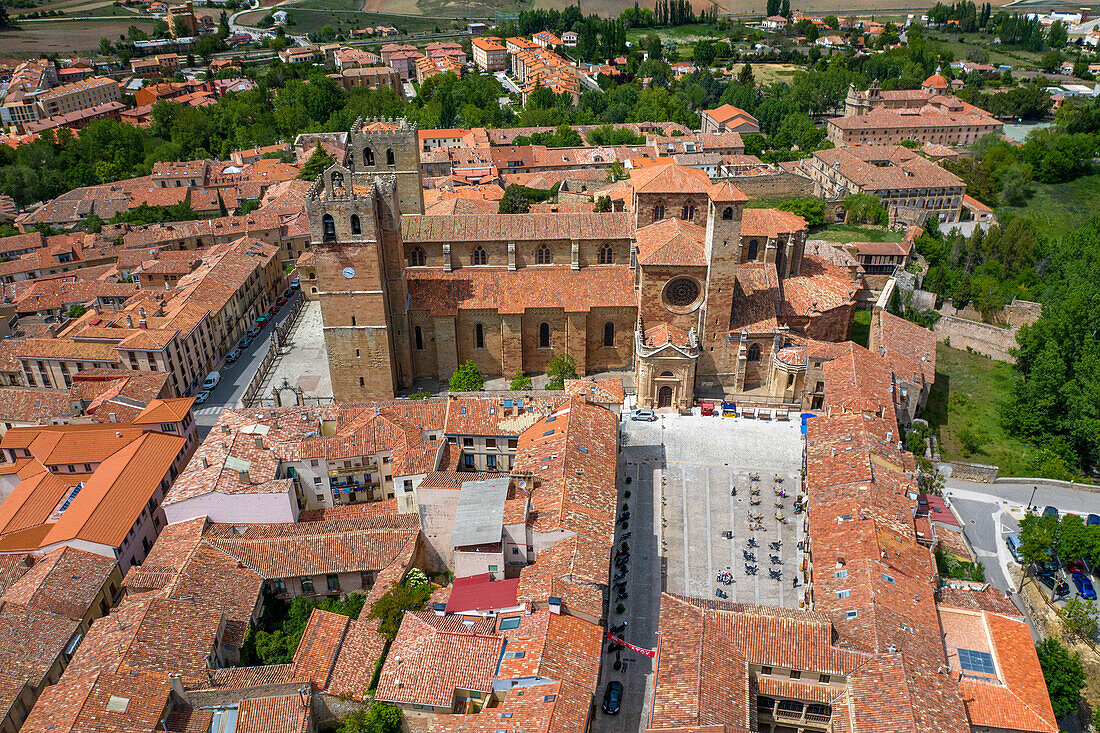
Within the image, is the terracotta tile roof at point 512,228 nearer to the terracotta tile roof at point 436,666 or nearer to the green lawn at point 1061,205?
the terracotta tile roof at point 436,666

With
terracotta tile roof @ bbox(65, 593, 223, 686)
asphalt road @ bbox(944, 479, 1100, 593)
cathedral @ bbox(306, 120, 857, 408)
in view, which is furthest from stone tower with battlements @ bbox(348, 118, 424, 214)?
asphalt road @ bbox(944, 479, 1100, 593)

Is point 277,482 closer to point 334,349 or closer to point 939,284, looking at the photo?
point 334,349

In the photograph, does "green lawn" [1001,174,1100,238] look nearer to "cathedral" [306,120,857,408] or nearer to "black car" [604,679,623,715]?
"cathedral" [306,120,857,408]

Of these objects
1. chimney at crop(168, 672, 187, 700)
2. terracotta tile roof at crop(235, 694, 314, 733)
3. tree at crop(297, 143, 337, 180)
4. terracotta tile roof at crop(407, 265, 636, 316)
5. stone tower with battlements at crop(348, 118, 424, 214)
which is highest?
stone tower with battlements at crop(348, 118, 424, 214)

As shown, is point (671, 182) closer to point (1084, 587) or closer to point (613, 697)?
point (1084, 587)

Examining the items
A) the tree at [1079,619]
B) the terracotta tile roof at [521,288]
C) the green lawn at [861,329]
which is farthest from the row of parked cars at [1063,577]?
the terracotta tile roof at [521,288]

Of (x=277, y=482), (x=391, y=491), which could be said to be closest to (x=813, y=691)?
(x=391, y=491)
